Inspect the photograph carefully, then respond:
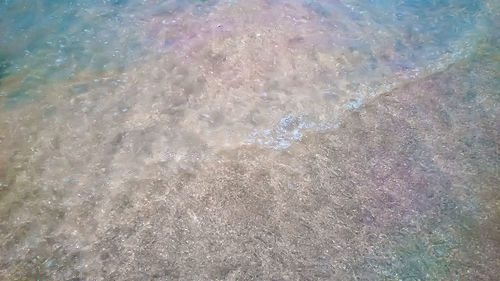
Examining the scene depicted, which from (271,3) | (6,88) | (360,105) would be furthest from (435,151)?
(6,88)

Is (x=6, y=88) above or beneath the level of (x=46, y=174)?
above

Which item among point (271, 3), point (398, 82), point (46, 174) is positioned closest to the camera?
point (46, 174)

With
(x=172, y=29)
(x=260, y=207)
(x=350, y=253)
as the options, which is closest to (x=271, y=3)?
(x=172, y=29)

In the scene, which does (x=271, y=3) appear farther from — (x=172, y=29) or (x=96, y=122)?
(x=96, y=122)

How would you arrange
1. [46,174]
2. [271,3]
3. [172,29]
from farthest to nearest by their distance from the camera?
1. [271,3]
2. [172,29]
3. [46,174]

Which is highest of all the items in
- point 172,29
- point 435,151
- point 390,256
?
point 172,29

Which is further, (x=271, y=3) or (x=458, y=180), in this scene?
(x=271, y=3)
